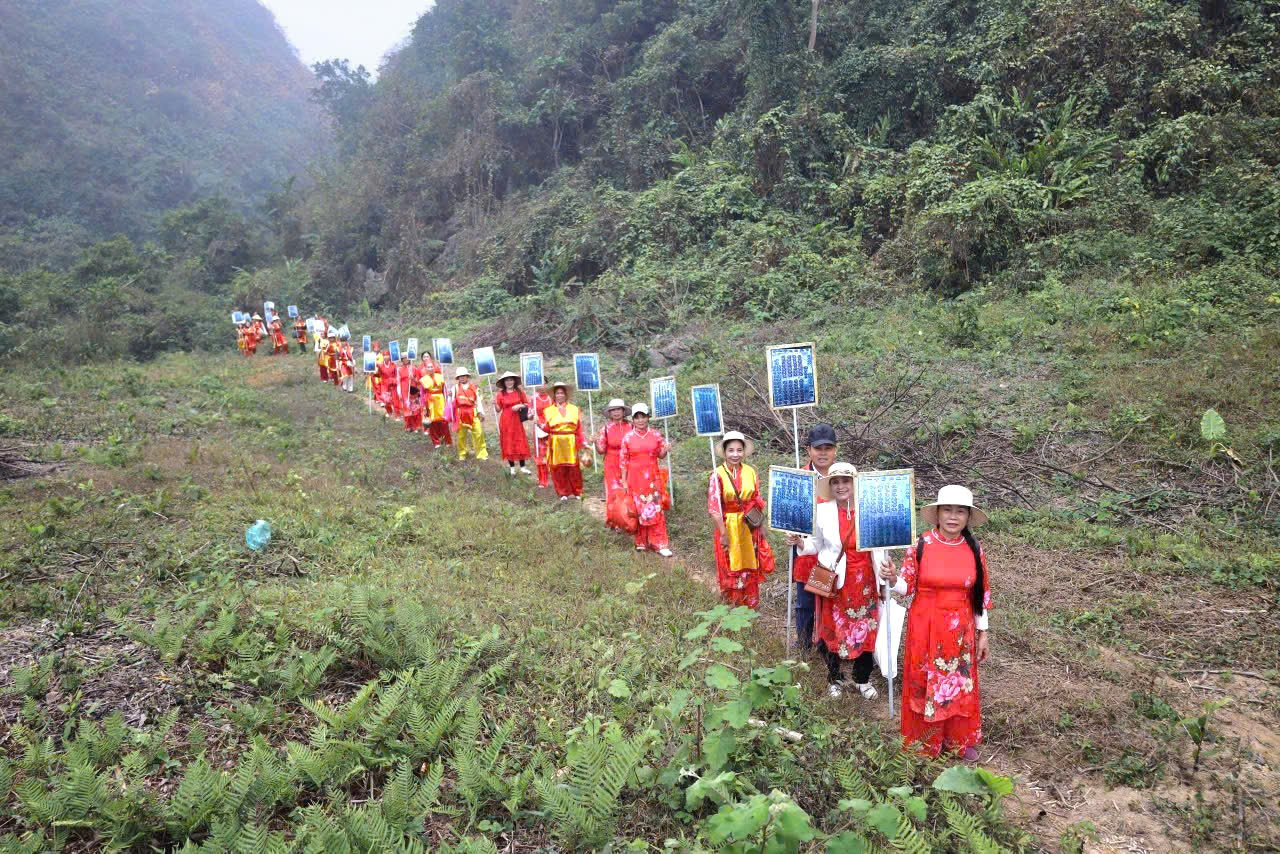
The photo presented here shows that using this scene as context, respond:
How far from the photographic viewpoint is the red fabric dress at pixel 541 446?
34.8 ft

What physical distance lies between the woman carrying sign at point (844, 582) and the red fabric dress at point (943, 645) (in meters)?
0.65

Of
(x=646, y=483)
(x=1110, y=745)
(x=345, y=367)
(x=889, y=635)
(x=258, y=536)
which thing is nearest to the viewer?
(x=1110, y=745)

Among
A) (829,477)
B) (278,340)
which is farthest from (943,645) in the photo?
(278,340)

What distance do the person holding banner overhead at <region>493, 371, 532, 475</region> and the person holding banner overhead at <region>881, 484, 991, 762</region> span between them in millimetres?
8228

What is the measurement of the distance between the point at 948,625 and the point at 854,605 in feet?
2.83

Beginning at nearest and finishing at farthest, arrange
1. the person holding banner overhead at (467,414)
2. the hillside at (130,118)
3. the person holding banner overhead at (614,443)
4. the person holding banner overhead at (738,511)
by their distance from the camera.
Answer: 1. the person holding banner overhead at (738,511)
2. the person holding banner overhead at (614,443)
3. the person holding banner overhead at (467,414)
4. the hillside at (130,118)

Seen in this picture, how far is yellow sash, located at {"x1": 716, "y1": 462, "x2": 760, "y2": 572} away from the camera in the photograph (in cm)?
628

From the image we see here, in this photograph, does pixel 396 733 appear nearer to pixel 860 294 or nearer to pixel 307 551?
pixel 307 551

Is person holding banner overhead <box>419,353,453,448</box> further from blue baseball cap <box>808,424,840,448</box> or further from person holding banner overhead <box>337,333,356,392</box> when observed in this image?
blue baseball cap <box>808,424,840,448</box>

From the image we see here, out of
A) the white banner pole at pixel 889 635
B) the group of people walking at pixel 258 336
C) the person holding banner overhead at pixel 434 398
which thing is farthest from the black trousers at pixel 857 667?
the group of people walking at pixel 258 336

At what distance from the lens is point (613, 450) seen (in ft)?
28.8

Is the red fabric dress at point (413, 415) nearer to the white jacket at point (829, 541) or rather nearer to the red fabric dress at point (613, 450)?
the red fabric dress at point (613, 450)

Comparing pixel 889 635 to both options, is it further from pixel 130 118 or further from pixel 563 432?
pixel 130 118

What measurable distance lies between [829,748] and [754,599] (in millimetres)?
2353
